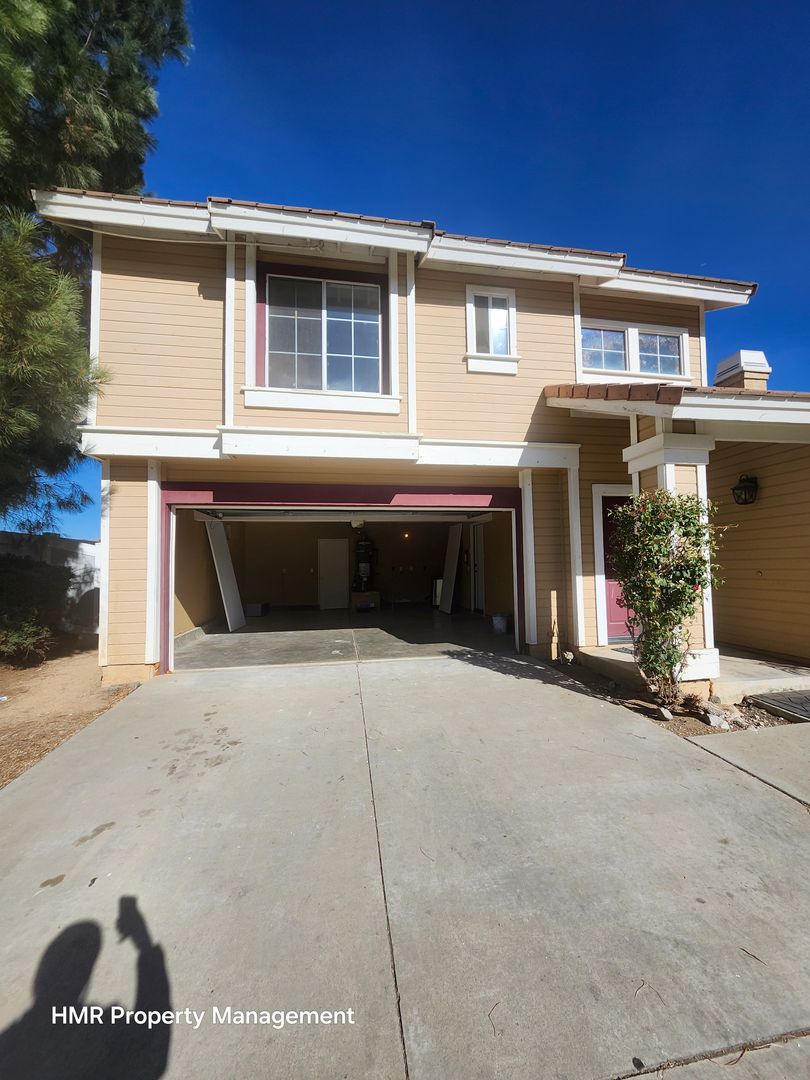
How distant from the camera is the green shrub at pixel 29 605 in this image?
6570mm

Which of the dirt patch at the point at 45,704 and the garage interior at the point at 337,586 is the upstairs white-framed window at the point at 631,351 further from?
the dirt patch at the point at 45,704

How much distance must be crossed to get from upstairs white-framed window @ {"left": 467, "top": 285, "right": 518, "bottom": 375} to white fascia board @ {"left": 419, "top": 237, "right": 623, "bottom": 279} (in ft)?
1.19

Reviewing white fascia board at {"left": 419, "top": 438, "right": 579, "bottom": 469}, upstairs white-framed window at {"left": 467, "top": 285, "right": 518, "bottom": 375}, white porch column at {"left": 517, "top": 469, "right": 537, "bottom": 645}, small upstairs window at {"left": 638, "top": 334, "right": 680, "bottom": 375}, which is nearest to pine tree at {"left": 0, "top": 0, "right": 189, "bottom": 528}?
white fascia board at {"left": 419, "top": 438, "right": 579, "bottom": 469}

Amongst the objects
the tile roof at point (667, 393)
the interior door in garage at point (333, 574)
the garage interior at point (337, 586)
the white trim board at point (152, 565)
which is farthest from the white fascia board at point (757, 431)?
the interior door in garage at point (333, 574)

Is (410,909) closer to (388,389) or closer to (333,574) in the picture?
(388,389)

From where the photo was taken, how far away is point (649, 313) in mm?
7020

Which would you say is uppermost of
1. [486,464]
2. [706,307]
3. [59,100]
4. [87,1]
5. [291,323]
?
[87,1]

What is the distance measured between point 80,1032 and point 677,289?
30.2ft

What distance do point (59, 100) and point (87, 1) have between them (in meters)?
2.53

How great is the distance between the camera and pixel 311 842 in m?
2.53

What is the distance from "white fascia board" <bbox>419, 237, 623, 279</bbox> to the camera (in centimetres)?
607

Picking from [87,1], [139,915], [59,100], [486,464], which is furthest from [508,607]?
[87,1]

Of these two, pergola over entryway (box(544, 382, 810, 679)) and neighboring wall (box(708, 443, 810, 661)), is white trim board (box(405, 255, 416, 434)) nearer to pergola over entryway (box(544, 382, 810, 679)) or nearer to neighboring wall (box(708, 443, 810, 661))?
pergola over entryway (box(544, 382, 810, 679))

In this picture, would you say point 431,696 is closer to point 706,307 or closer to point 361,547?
point 706,307
